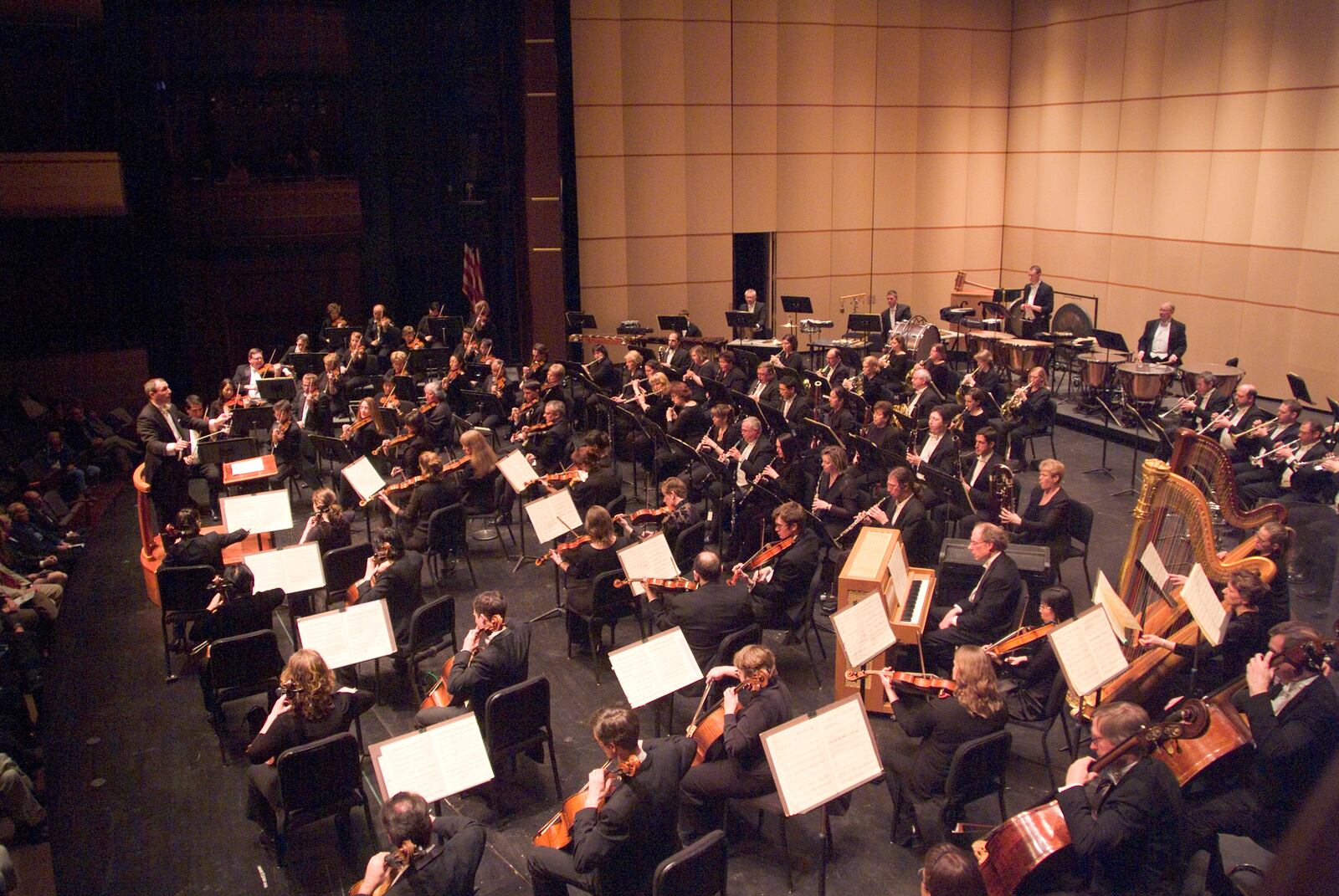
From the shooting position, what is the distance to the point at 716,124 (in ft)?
58.6

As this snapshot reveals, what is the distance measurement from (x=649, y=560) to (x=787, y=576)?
1.06 m

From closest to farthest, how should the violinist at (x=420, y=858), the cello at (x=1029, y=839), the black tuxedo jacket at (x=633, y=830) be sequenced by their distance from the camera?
the violinist at (x=420, y=858), the cello at (x=1029, y=839), the black tuxedo jacket at (x=633, y=830)

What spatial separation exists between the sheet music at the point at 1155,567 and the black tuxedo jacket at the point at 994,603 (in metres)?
0.78

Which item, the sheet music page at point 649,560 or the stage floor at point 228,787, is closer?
the stage floor at point 228,787

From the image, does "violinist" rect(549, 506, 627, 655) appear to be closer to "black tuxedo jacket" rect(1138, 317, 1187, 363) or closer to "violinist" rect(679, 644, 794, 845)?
"violinist" rect(679, 644, 794, 845)

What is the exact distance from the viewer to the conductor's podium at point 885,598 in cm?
709

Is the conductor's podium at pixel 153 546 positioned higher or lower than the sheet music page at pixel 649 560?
lower

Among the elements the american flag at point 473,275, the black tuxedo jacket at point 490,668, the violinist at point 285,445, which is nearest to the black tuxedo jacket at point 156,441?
the violinist at point 285,445

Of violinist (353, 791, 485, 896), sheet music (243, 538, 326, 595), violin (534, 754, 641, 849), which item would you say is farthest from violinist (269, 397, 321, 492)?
violinist (353, 791, 485, 896)

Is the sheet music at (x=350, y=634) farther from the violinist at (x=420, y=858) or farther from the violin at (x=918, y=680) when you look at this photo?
the violin at (x=918, y=680)

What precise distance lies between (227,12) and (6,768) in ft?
48.1

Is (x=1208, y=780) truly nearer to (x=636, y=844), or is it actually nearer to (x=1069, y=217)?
(x=636, y=844)

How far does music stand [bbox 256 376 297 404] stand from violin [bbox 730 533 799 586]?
7.30m

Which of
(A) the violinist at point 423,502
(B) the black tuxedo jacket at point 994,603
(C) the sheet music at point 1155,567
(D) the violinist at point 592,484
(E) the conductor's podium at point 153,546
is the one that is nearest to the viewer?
(C) the sheet music at point 1155,567
